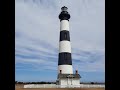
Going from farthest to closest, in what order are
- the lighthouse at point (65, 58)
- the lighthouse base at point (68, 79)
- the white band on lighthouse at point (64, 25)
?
the white band on lighthouse at point (64, 25), the lighthouse at point (65, 58), the lighthouse base at point (68, 79)

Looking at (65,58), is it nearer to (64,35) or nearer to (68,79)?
(68,79)

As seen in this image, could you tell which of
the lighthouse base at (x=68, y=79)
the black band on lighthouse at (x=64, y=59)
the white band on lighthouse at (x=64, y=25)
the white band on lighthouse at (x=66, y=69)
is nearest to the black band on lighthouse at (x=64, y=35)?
the white band on lighthouse at (x=64, y=25)

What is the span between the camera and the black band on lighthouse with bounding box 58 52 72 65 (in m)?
27.2

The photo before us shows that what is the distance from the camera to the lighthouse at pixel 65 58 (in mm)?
26125

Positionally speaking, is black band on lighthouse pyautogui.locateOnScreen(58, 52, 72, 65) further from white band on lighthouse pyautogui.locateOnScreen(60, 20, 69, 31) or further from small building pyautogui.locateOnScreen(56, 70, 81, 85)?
white band on lighthouse pyautogui.locateOnScreen(60, 20, 69, 31)

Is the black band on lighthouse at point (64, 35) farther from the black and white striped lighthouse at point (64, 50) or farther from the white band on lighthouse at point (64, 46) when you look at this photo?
the white band on lighthouse at point (64, 46)

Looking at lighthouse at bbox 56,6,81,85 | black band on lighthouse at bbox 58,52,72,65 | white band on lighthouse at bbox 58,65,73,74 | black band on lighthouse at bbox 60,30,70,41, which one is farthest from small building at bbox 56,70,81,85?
black band on lighthouse at bbox 60,30,70,41

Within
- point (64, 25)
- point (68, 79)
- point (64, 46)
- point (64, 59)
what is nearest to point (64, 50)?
point (64, 46)

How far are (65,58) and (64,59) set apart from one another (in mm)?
158

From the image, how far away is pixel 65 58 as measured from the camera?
27.1 meters

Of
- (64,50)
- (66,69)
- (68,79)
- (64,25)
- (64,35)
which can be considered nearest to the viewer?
(68,79)
